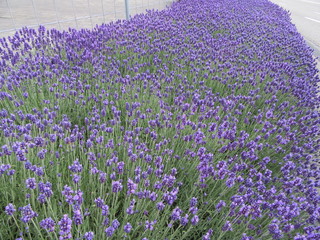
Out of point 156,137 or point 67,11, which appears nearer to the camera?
point 156,137

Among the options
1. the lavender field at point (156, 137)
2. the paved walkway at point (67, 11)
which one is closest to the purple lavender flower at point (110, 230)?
the lavender field at point (156, 137)

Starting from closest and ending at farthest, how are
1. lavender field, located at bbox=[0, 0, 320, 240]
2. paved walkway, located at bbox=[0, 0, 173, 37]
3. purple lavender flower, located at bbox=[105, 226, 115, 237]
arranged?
purple lavender flower, located at bbox=[105, 226, 115, 237]
lavender field, located at bbox=[0, 0, 320, 240]
paved walkway, located at bbox=[0, 0, 173, 37]

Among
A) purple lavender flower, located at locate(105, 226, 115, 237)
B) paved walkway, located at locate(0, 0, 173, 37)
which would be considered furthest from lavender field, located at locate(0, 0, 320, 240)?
paved walkway, located at locate(0, 0, 173, 37)

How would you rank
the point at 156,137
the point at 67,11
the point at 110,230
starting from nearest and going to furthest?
the point at 110,230 < the point at 156,137 < the point at 67,11

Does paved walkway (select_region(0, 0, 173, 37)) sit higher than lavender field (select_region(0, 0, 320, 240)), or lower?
higher

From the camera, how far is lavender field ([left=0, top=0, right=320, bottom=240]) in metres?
1.51

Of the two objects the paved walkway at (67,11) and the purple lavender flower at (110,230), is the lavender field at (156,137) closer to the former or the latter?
the purple lavender flower at (110,230)

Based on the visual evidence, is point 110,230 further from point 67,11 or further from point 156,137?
point 67,11

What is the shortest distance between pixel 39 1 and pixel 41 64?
7.85 metres

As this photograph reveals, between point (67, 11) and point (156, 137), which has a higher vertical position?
point (67, 11)

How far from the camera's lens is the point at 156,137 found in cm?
203

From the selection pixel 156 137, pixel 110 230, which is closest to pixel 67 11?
pixel 156 137

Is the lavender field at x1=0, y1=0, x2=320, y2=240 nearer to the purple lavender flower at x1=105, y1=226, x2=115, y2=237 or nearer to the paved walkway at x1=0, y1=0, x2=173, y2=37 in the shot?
the purple lavender flower at x1=105, y1=226, x2=115, y2=237

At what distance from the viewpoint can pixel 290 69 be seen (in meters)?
3.95
